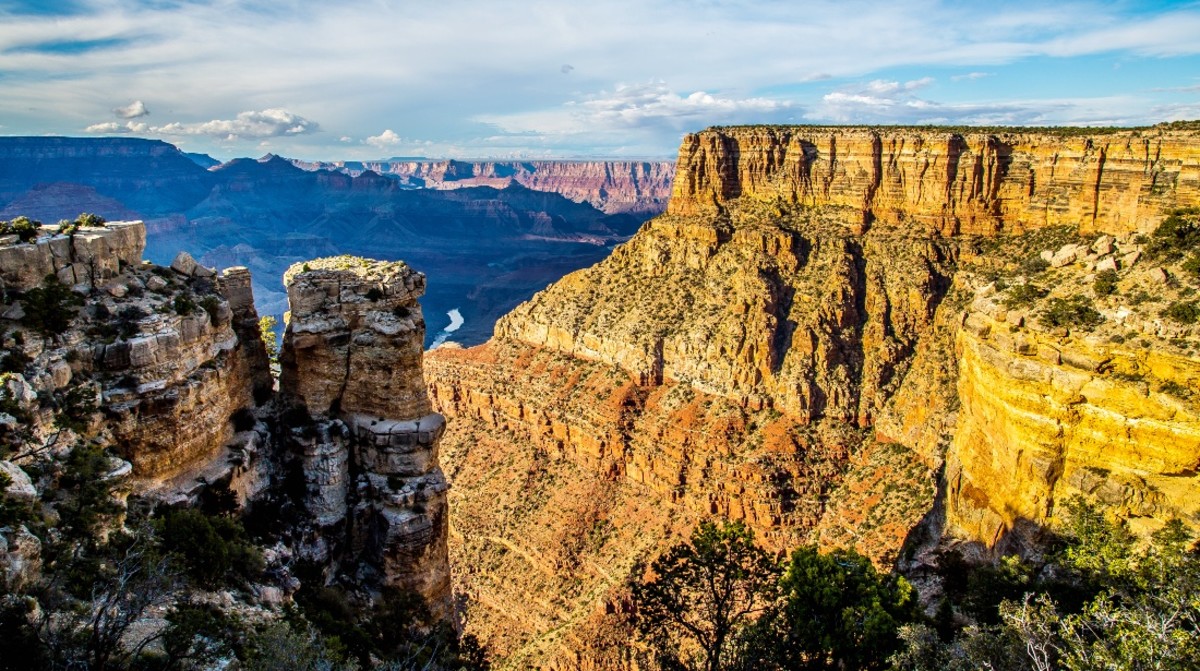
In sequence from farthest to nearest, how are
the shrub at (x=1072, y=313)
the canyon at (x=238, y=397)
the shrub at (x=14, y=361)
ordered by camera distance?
the shrub at (x=1072, y=313), the canyon at (x=238, y=397), the shrub at (x=14, y=361)

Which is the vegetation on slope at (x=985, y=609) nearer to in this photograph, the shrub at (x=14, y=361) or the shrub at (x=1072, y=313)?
the shrub at (x=1072, y=313)

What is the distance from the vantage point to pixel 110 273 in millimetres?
22766

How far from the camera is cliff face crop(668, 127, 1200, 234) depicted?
47250mm

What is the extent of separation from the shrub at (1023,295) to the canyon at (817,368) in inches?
13.7

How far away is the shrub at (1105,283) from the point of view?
30375mm

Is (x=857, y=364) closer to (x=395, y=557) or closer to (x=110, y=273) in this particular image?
(x=395, y=557)

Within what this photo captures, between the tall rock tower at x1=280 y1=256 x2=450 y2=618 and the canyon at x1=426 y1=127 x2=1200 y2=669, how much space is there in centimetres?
2028

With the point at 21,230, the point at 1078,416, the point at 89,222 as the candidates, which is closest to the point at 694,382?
the point at 1078,416

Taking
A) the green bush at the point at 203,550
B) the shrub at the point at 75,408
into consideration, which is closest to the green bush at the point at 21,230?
the shrub at the point at 75,408

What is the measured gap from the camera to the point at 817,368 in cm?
5466

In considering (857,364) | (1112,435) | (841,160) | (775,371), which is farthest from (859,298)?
(1112,435)

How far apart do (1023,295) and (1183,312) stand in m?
6.44

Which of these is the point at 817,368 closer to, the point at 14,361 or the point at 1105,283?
the point at 1105,283

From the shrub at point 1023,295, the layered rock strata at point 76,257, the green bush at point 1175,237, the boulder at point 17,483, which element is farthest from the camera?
the shrub at point 1023,295
